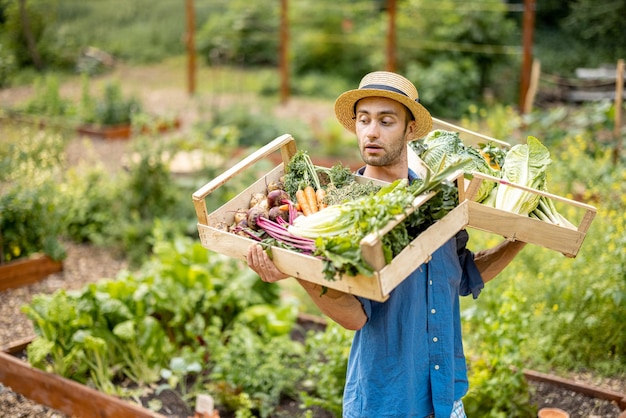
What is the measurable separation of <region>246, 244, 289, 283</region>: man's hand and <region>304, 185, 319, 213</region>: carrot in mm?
279

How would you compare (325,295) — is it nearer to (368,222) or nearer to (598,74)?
(368,222)

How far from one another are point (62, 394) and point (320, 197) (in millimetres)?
2679

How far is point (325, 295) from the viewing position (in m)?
2.62

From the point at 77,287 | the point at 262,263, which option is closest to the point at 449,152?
the point at 262,263

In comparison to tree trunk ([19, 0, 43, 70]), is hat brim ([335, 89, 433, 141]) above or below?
above

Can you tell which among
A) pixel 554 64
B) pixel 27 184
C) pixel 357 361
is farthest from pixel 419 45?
pixel 357 361

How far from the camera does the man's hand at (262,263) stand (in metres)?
2.56

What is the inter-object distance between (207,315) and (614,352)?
9.48ft

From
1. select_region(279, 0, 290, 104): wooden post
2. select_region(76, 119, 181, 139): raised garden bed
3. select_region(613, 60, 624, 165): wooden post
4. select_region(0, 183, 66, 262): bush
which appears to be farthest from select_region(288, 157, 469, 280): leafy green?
select_region(279, 0, 290, 104): wooden post

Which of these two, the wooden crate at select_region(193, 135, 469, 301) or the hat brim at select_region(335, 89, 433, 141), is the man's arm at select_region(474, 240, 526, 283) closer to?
the wooden crate at select_region(193, 135, 469, 301)

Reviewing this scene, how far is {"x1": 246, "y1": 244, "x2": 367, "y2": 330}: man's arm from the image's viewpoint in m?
2.57

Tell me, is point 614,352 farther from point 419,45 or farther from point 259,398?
point 419,45

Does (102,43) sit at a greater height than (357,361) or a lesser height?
lesser

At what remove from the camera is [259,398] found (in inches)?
181
